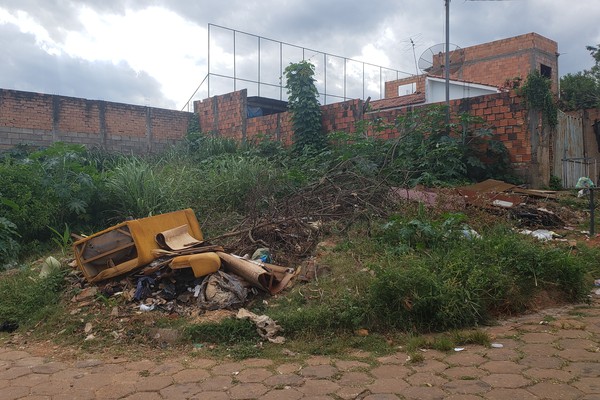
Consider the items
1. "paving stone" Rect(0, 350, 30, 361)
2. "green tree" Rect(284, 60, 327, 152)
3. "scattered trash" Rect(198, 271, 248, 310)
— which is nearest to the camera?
"paving stone" Rect(0, 350, 30, 361)

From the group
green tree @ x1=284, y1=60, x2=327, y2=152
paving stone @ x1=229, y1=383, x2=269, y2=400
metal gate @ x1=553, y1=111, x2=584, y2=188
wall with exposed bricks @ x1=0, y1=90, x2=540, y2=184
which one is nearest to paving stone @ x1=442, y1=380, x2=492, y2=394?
paving stone @ x1=229, y1=383, x2=269, y2=400

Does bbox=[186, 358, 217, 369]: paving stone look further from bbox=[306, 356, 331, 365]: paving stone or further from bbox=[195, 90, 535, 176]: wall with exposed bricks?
bbox=[195, 90, 535, 176]: wall with exposed bricks

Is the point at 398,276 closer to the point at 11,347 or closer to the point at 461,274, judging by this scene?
the point at 461,274

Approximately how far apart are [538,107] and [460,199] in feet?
12.3

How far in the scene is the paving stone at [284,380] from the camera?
111 inches

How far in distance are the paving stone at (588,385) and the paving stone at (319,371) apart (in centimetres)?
134

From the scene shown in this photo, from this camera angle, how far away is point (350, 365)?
3.05m

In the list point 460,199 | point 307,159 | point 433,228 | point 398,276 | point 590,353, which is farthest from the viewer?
point 307,159

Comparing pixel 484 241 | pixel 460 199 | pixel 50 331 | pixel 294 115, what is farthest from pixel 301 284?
pixel 294 115

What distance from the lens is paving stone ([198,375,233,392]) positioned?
2789 mm

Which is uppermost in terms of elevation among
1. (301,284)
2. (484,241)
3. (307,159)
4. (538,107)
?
(538,107)

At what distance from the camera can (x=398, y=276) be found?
3.56 meters

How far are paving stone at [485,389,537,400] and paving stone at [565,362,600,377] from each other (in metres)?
0.45

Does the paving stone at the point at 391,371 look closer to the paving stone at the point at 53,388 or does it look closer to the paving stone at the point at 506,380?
the paving stone at the point at 506,380
